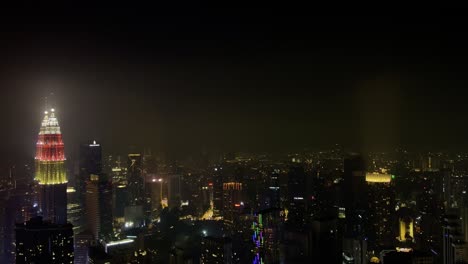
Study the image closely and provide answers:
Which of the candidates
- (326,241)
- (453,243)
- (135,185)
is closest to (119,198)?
(135,185)

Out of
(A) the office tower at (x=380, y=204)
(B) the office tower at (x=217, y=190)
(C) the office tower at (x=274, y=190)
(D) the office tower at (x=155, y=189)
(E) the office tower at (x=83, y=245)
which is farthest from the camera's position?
(D) the office tower at (x=155, y=189)

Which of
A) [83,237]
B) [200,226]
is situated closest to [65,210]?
[83,237]

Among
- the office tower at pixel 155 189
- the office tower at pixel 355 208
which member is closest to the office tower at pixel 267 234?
the office tower at pixel 355 208

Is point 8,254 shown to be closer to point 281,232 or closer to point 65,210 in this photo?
point 65,210

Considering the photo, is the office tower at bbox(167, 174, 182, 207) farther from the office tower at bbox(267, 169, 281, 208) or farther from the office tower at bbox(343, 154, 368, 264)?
the office tower at bbox(343, 154, 368, 264)

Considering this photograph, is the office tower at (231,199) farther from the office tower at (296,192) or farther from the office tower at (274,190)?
the office tower at (296,192)

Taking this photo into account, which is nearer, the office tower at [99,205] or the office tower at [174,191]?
the office tower at [99,205]
